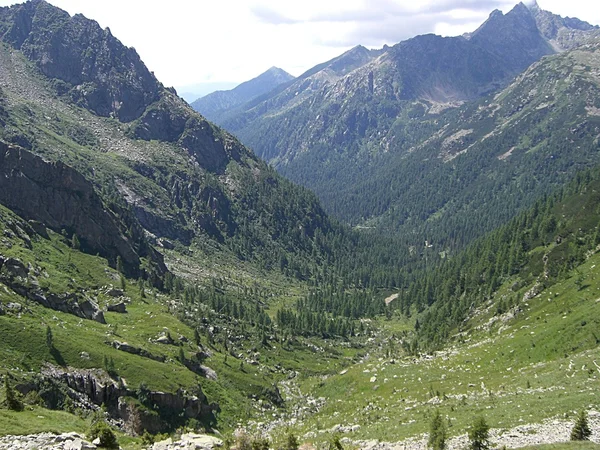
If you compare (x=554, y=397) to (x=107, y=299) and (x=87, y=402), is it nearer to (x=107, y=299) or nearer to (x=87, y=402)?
(x=87, y=402)

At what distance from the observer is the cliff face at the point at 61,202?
141250 millimetres

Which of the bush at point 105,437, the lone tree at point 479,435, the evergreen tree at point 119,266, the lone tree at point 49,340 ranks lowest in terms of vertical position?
the evergreen tree at point 119,266

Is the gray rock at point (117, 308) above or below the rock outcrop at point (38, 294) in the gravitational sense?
below

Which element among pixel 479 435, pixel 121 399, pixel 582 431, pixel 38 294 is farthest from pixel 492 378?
pixel 38 294

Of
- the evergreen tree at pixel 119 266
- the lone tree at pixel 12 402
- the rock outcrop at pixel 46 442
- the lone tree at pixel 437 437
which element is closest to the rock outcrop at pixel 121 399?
the lone tree at pixel 12 402

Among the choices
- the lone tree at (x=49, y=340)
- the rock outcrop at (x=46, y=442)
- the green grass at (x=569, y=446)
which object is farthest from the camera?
the lone tree at (x=49, y=340)

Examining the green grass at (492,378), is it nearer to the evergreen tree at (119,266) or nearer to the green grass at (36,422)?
the green grass at (36,422)

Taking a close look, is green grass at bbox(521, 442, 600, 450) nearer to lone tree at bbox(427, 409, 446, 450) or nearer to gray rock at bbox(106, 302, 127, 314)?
lone tree at bbox(427, 409, 446, 450)

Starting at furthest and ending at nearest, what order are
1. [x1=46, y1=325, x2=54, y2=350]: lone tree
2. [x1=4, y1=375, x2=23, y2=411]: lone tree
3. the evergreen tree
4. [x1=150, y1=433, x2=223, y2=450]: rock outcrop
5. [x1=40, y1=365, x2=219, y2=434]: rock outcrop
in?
1. the evergreen tree
2. [x1=46, y1=325, x2=54, y2=350]: lone tree
3. [x1=40, y1=365, x2=219, y2=434]: rock outcrop
4. [x1=4, y1=375, x2=23, y2=411]: lone tree
5. [x1=150, y1=433, x2=223, y2=450]: rock outcrop

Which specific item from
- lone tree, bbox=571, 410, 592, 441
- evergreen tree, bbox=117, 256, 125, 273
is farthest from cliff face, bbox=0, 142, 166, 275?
lone tree, bbox=571, 410, 592, 441

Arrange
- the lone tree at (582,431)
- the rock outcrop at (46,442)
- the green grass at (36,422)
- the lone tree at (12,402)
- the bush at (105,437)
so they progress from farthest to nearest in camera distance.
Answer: the lone tree at (12,402)
the green grass at (36,422)
the bush at (105,437)
the lone tree at (582,431)
the rock outcrop at (46,442)

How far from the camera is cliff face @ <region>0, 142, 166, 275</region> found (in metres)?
141

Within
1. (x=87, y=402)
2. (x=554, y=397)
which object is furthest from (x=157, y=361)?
(x=554, y=397)

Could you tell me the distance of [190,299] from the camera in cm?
15688
